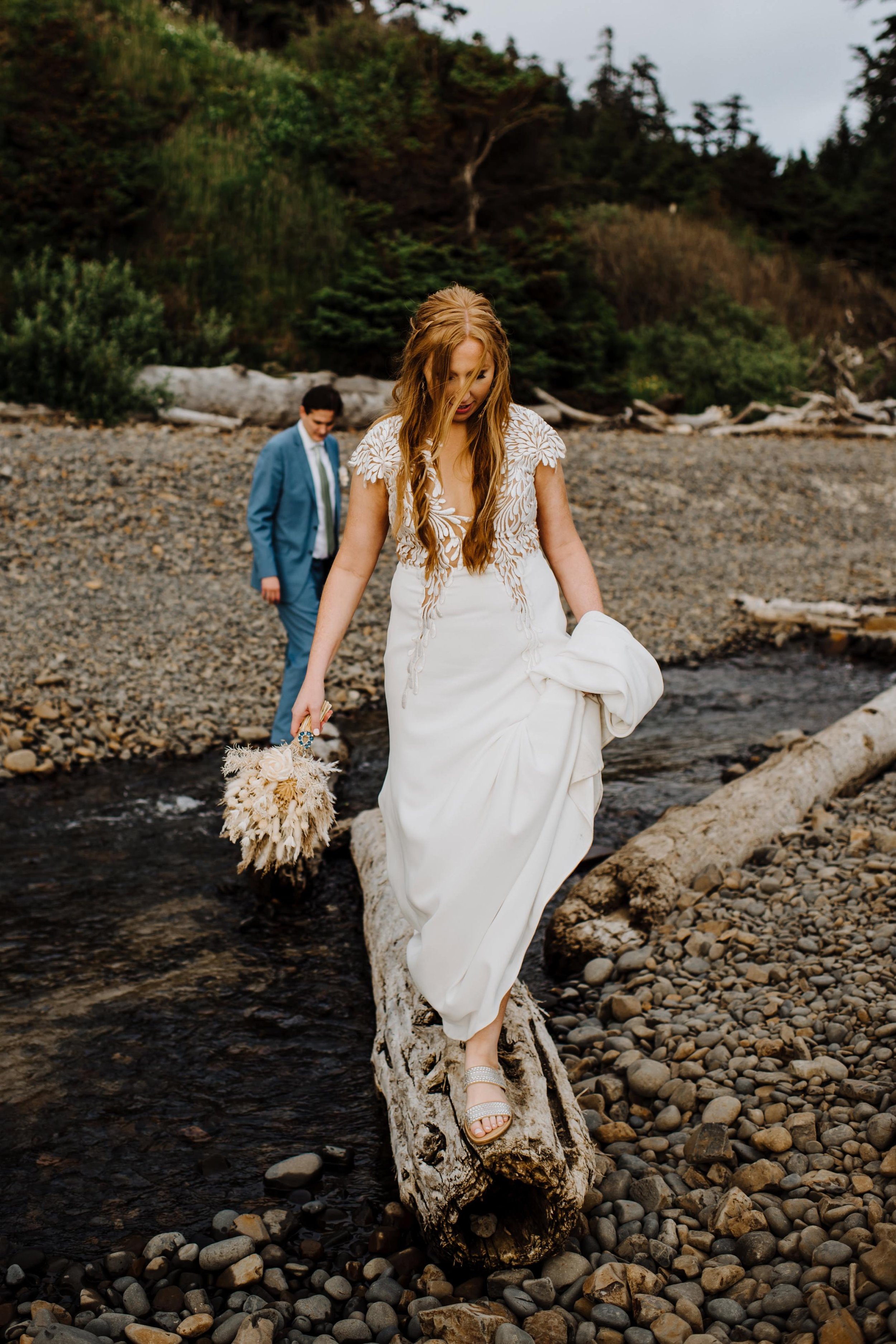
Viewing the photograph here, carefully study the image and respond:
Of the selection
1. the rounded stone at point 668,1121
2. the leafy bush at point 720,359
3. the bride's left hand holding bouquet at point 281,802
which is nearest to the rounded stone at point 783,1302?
the rounded stone at point 668,1121

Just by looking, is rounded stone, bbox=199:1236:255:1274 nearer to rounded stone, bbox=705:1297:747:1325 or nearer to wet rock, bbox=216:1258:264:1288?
wet rock, bbox=216:1258:264:1288

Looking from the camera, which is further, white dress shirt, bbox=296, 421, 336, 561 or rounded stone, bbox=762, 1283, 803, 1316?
white dress shirt, bbox=296, 421, 336, 561

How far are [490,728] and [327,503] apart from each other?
337cm

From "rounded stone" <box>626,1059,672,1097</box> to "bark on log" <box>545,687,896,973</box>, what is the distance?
91cm

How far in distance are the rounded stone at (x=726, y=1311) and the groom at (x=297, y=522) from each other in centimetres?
396

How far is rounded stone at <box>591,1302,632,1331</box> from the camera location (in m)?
2.47

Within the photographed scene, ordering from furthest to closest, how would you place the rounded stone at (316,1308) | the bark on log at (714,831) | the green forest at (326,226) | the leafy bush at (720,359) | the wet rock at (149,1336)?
the leafy bush at (720,359) → the green forest at (326,226) → the bark on log at (714,831) → the rounded stone at (316,1308) → the wet rock at (149,1336)

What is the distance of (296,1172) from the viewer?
313 cm

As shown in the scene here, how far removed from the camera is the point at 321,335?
17.4 meters

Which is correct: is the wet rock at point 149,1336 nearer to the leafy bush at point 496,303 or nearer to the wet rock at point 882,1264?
the wet rock at point 882,1264

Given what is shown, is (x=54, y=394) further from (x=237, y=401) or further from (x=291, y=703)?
(x=291, y=703)

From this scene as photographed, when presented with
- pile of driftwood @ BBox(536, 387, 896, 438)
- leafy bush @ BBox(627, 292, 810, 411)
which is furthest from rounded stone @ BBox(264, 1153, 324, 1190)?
leafy bush @ BBox(627, 292, 810, 411)

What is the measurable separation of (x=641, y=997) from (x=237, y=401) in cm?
1337

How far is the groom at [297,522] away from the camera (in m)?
5.75
